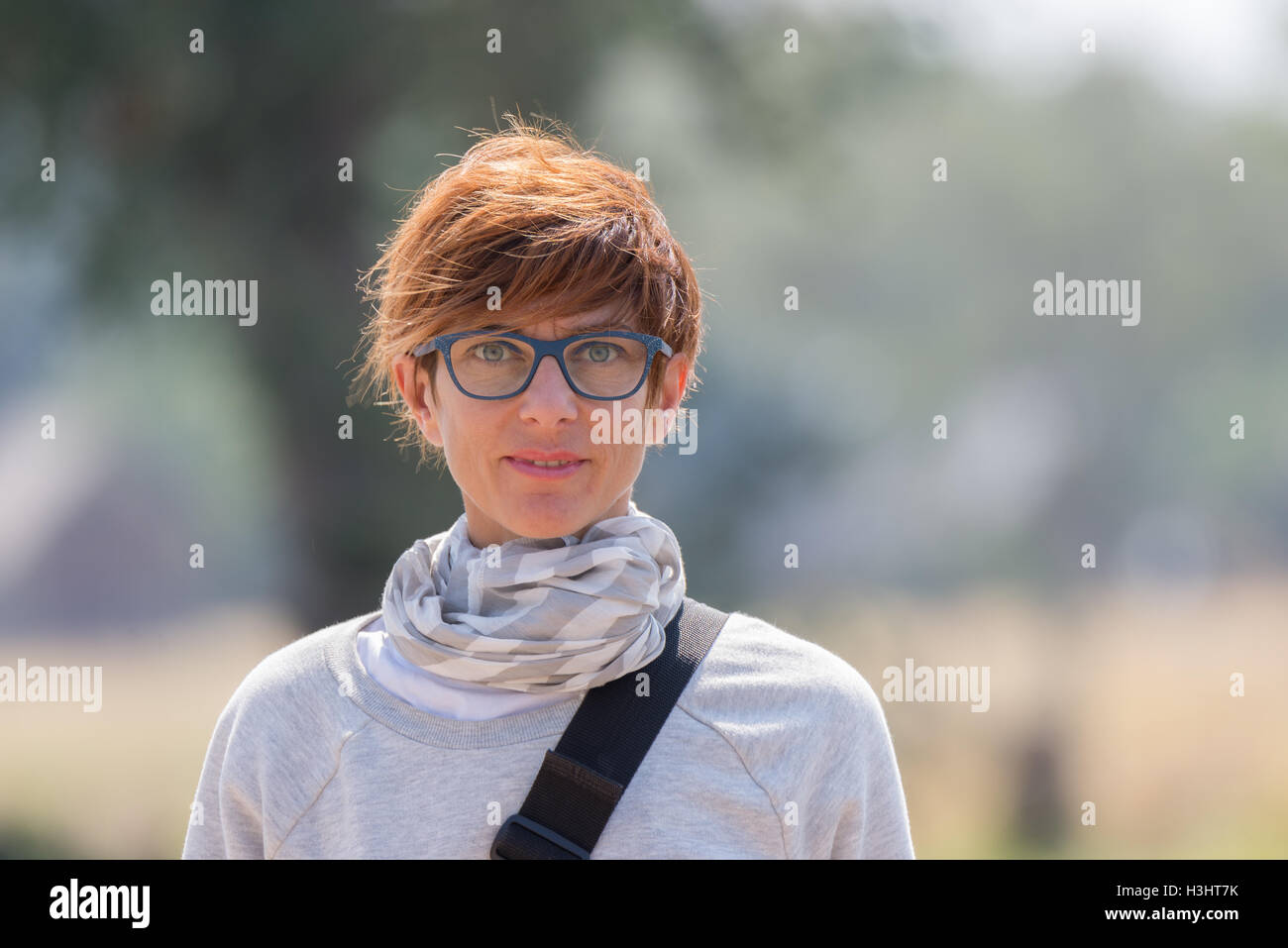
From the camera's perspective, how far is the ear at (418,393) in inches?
64.3

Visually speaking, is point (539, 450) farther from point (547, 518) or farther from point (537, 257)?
point (537, 257)

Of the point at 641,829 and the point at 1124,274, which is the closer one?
the point at 641,829

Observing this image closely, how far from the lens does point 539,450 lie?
1517mm

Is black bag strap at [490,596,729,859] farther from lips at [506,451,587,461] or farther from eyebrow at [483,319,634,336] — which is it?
eyebrow at [483,319,634,336]

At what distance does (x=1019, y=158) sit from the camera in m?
6.27

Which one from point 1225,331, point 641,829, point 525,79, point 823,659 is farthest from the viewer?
point 1225,331

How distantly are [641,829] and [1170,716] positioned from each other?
19.8ft

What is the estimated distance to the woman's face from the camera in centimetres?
151

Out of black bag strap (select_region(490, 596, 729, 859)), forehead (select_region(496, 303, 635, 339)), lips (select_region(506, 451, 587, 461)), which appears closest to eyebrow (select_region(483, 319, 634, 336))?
forehead (select_region(496, 303, 635, 339))

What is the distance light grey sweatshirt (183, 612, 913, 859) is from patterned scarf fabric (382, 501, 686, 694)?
6 cm

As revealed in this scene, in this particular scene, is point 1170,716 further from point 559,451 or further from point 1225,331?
point 559,451

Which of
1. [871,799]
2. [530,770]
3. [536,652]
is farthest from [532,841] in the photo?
[871,799]

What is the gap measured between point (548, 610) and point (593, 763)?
0.21m
